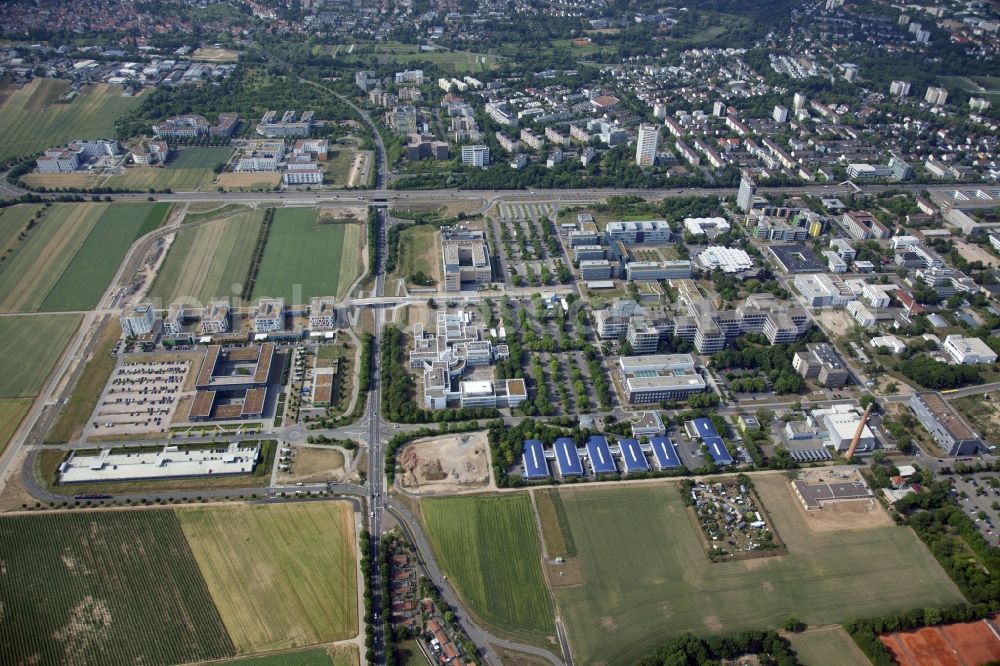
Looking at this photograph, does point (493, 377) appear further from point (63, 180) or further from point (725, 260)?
point (63, 180)

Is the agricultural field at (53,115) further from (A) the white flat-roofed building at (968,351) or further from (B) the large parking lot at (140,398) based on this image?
(A) the white flat-roofed building at (968,351)

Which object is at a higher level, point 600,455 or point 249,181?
point 249,181

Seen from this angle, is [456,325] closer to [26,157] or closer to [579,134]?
[579,134]

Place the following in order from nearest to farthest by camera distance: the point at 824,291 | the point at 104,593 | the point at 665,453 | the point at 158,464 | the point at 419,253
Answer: the point at 104,593
the point at 158,464
the point at 665,453
the point at 824,291
the point at 419,253

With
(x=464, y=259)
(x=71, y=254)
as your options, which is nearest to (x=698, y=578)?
(x=464, y=259)

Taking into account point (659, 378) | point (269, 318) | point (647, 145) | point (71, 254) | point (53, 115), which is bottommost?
point (71, 254)
